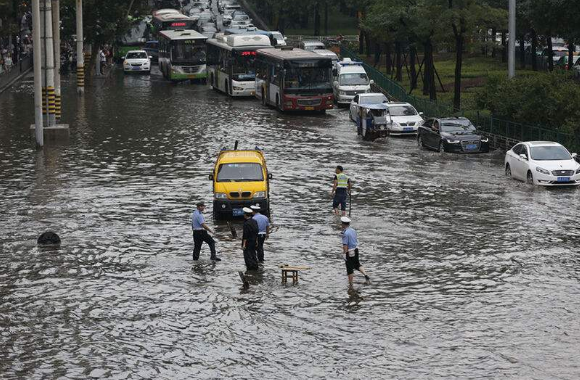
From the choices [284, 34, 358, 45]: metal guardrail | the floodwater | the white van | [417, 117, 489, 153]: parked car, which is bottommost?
the floodwater

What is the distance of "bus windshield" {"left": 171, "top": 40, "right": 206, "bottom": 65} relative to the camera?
76.8 meters

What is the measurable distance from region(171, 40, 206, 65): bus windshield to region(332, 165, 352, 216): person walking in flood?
4479 cm

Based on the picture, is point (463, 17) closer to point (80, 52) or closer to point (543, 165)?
point (80, 52)

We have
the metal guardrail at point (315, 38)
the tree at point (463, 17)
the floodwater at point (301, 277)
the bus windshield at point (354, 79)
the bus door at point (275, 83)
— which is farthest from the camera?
the metal guardrail at point (315, 38)

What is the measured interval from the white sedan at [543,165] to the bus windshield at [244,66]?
2851cm

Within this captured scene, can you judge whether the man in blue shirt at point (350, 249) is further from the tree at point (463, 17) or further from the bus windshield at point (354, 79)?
the bus windshield at point (354, 79)

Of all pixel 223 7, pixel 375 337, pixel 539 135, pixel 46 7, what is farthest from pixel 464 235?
pixel 223 7

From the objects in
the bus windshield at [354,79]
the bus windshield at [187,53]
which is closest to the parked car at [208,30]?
the bus windshield at [187,53]

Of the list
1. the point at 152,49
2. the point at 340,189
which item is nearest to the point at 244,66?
the point at 152,49

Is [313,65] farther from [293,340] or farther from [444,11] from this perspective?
[293,340]

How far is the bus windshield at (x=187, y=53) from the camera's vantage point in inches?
3022

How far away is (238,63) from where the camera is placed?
2655 inches

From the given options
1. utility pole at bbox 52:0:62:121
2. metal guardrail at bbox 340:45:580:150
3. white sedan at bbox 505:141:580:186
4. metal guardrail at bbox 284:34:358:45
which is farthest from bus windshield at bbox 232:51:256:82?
metal guardrail at bbox 284:34:358:45

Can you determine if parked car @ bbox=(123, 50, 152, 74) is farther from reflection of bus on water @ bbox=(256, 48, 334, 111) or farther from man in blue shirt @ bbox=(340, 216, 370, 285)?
man in blue shirt @ bbox=(340, 216, 370, 285)
